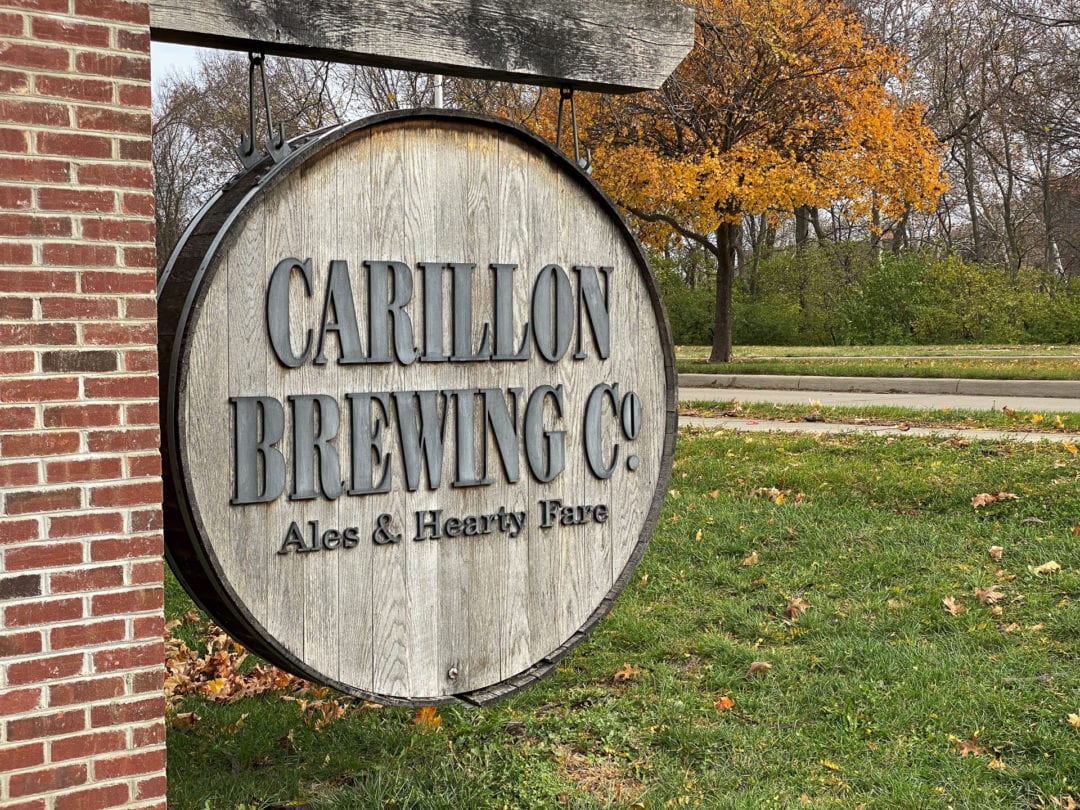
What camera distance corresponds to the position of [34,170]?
9.37 feet

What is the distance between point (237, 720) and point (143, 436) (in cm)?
243

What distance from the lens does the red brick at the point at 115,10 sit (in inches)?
115

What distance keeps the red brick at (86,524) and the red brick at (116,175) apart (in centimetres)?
84

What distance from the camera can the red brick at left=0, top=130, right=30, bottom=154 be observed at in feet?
9.23

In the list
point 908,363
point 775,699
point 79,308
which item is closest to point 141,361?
point 79,308

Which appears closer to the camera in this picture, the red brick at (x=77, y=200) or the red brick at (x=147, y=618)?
the red brick at (x=77, y=200)

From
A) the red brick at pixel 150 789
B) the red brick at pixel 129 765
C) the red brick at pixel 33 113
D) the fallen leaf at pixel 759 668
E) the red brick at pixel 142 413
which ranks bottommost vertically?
→ the fallen leaf at pixel 759 668

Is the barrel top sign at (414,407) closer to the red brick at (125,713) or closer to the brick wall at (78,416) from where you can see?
the brick wall at (78,416)

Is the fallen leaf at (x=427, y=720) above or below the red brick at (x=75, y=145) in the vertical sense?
below

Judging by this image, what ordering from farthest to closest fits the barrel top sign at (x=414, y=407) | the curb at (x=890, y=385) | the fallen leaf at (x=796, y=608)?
the curb at (x=890, y=385)
the fallen leaf at (x=796, y=608)
the barrel top sign at (x=414, y=407)

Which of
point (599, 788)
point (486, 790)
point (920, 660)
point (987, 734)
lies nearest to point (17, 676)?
point (486, 790)

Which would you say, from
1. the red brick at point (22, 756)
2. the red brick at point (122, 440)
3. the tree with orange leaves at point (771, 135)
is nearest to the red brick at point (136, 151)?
the red brick at point (122, 440)

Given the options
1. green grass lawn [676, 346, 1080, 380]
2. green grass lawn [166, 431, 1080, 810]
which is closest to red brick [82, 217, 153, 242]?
green grass lawn [166, 431, 1080, 810]

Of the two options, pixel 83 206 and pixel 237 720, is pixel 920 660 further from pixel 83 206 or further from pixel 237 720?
pixel 83 206
